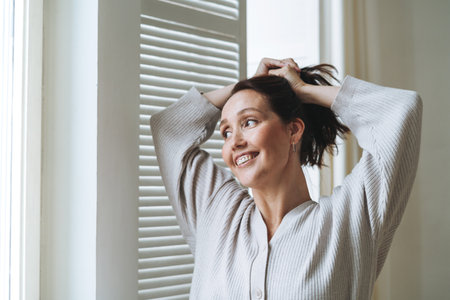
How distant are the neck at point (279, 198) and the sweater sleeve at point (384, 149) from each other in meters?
0.13

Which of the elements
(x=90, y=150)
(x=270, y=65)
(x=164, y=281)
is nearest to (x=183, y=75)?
(x=270, y=65)

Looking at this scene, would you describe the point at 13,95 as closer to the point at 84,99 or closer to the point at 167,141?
the point at 84,99

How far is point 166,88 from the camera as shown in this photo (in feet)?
5.57

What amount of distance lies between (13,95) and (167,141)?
0.47 metres

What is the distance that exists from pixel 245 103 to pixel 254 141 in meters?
0.12

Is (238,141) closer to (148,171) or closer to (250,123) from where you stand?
(250,123)

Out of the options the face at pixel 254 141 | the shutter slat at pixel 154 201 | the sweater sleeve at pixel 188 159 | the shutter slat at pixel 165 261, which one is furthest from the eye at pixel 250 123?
the shutter slat at pixel 165 261

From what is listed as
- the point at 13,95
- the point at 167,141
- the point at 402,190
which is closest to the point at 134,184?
the point at 167,141

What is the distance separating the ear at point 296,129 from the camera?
1445 millimetres

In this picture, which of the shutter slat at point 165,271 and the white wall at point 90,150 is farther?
the shutter slat at point 165,271

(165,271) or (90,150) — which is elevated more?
(90,150)

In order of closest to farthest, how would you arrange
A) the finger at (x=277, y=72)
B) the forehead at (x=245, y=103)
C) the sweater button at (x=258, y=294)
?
1. the sweater button at (x=258, y=294)
2. the forehead at (x=245, y=103)
3. the finger at (x=277, y=72)

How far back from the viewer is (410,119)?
1.32 metres

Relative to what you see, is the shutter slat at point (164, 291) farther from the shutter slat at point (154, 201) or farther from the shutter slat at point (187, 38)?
the shutter slat at point (187, 38)
